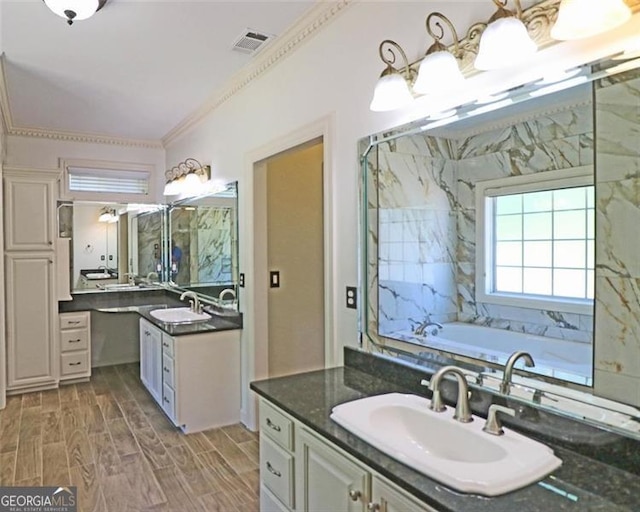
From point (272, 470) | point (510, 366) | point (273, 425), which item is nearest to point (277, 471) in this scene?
point (272, 470)

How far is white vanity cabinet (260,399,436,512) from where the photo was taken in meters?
1.29

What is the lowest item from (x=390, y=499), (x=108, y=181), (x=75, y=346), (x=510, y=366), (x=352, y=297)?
(x=75, y=346)

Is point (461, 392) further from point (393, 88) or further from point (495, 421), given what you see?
point (393, 88)

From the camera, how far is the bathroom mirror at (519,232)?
1303mm

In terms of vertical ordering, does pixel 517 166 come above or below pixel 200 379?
above

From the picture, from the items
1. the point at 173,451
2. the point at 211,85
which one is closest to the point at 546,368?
the point at 173,451

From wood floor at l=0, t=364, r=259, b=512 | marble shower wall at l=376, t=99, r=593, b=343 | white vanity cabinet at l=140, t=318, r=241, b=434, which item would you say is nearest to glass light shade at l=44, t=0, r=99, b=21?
marble shower wall at l=376, t=99, r=593, b=343

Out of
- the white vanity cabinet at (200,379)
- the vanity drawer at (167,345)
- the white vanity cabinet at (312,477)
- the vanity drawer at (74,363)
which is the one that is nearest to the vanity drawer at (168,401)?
the white vanity cabinet at (200,379)

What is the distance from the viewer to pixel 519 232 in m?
1.65

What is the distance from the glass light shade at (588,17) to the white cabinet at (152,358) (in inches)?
130

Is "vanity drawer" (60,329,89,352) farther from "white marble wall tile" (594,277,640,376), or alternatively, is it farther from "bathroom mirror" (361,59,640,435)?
"white marble wall tile" (594,277,640,376)

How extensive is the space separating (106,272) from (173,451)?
2747 mm

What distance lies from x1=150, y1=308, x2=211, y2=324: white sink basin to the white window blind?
174 centimetres

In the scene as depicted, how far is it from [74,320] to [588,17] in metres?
4.80
